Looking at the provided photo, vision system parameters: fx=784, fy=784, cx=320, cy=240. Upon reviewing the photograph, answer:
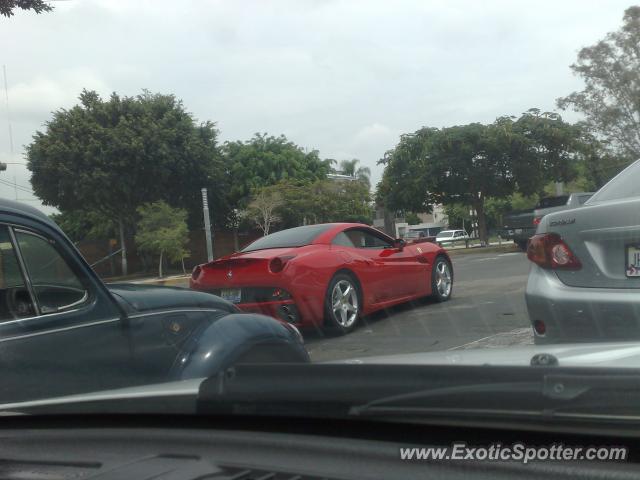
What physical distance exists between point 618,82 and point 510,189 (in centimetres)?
722

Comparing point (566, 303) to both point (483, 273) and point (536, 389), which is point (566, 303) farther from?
point (483, 273)

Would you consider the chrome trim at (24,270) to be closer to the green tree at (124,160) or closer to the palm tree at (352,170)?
the green tree at (124,160)

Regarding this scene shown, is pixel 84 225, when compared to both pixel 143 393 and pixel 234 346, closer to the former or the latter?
pixel 234 346

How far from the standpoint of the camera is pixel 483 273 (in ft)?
48.3

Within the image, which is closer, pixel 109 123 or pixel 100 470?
pixel 100 470

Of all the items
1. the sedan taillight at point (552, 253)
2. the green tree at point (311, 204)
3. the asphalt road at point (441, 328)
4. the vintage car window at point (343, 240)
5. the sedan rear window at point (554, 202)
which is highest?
the green tree at point (311, 204)

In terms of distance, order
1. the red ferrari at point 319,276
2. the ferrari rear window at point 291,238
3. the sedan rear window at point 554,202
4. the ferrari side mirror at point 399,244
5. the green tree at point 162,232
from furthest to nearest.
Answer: the green tree at point 162,232, the sedan rear window at point 554,202, the ferrari side mirror at point 399,244, the ferrari rear window at point 291,238, the red ferrari at point 319,276

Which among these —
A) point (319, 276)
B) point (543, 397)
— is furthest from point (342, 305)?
point (543, 397)

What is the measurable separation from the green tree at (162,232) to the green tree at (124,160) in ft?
4.89

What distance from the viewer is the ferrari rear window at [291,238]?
882 cm

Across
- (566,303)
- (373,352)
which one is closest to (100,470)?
(566,303)

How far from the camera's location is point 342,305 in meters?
8.47

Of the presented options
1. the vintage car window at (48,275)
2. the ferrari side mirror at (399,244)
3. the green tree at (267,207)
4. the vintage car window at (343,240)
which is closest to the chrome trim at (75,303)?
the vintage car window at (48,275)

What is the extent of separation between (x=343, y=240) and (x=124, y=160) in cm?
2493
